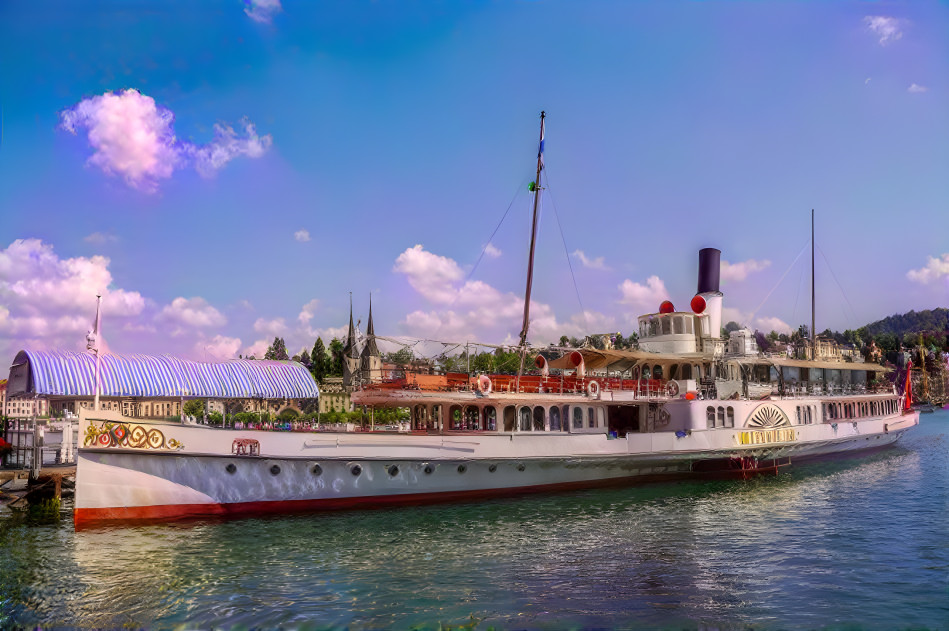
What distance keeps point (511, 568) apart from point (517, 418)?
9.28m

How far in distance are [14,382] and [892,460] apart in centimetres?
4383

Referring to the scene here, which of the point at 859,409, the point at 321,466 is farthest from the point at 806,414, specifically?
the point at 321,466

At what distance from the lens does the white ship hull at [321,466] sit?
19953mm

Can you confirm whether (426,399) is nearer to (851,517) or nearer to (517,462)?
(517,462)

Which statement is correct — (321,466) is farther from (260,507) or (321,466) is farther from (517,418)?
(517,418)

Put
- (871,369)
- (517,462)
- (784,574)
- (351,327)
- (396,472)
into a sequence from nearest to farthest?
(784,574), (396,472), (517,462), (871,369), (351,327)

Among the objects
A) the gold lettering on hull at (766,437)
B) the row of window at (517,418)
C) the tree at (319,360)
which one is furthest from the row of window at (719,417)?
the tree at (319,360)

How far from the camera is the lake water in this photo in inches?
499

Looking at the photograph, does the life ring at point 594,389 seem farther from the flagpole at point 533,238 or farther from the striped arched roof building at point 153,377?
the striped arched roof building at point 153,377

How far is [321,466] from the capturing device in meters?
21.7

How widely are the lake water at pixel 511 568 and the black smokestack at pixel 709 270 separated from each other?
12.2 meters

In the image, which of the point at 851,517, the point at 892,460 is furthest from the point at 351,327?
the point at 851,517

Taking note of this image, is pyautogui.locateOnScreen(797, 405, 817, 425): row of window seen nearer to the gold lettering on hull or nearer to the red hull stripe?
the gold lettering on hull

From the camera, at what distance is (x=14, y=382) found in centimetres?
3164
